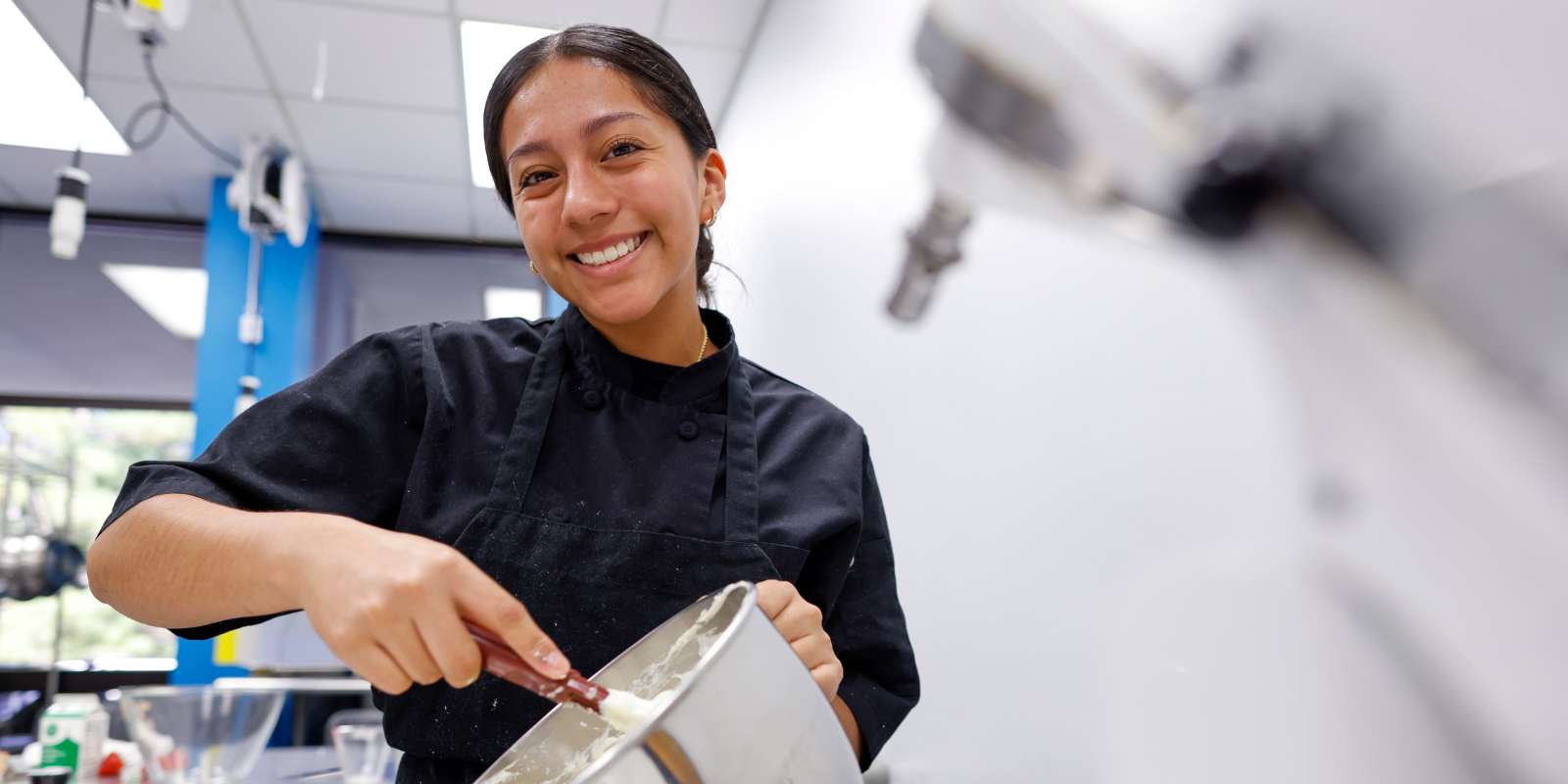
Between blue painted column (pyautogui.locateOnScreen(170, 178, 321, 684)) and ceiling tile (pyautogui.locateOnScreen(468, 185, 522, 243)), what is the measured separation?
0.86m

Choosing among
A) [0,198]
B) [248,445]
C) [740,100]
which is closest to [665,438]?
[248,445]

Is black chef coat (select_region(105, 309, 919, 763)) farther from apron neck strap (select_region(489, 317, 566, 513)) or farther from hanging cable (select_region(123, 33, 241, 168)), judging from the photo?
hanging cable (select_region(123, 33, 241, 168))

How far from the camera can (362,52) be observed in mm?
3127

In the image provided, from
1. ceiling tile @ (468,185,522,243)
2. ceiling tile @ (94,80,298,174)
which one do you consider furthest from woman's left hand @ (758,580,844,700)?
ceiling tile @ (468,185,522,243)

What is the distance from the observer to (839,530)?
0.94 m

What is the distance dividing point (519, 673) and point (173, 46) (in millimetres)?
3504

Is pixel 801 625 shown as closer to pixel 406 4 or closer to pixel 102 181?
pixel 406 4

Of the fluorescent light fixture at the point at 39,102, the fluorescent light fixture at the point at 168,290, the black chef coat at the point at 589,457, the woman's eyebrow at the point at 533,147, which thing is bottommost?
the fluorescent light fixture at the point at 168,290

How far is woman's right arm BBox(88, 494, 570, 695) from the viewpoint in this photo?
47 cm

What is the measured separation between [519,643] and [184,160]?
178 inches

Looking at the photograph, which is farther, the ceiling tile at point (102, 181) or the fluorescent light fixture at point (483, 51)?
the ceiling tile at point (102, 181)

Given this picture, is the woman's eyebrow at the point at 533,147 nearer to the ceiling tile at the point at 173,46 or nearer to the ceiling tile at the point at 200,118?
the ceiling tile at the point at 173,46

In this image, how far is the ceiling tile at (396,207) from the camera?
4.30m

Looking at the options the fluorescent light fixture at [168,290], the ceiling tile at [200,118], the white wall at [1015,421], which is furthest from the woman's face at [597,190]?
the fluorescent light fixture at [168,290]
